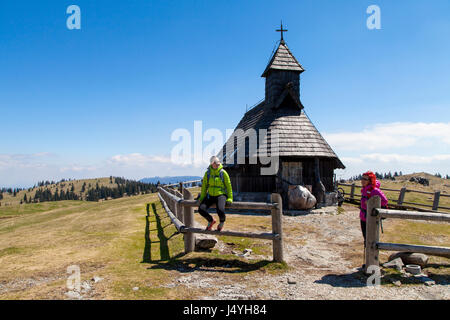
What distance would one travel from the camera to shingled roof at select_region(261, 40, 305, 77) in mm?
18531

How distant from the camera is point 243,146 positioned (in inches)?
715

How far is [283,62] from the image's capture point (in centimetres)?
1878

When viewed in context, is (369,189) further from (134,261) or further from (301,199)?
(301,199)

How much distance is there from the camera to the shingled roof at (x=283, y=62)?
1853 centimetres

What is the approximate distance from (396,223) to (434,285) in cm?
788

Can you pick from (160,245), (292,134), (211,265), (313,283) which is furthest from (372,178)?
(292,134)

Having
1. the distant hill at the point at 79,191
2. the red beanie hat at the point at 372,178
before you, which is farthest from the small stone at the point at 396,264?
the distant hill at the point at 79,191

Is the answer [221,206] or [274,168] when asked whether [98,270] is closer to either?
[221,206]

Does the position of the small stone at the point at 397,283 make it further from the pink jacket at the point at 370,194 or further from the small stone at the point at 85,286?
the small stone at the point at 85,286

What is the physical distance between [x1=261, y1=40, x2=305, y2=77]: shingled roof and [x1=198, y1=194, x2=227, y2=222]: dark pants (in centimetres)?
1437

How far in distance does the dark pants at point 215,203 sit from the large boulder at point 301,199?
9.00 m

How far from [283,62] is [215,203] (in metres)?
15.3

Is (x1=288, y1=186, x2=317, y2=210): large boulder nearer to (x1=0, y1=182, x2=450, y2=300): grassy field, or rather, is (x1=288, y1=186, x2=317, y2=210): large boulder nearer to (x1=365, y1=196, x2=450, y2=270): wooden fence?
(x1=0, y1=182, x2=450, y2=300): grassy field
